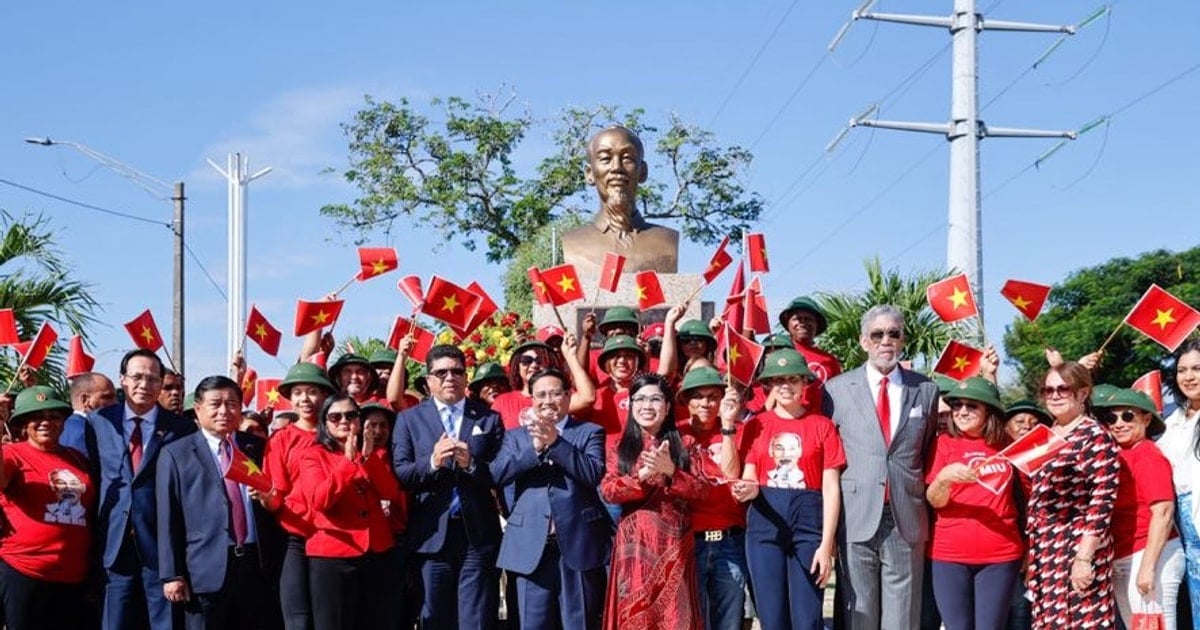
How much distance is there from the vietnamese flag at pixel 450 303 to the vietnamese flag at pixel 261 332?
132 cm

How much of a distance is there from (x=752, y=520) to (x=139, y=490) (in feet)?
10.5

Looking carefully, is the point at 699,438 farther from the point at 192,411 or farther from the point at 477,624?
the point at 192,411

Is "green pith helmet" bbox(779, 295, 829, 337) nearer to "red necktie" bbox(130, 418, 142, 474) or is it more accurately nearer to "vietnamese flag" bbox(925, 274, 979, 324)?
"vietnamese flag" bbox(925, 274, 979, 324)

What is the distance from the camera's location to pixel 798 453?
6.97 metres

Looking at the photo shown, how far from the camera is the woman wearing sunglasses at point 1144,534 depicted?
676 centimetres

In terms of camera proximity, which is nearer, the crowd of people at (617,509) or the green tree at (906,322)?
the crowd of people at (617,509)

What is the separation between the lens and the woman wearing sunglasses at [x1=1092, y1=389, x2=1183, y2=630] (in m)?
6.76

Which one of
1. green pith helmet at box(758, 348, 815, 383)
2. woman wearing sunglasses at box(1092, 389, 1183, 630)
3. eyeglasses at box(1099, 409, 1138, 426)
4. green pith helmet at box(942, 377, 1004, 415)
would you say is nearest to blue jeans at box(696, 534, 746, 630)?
green pith helmet at box(758, 348, 815, 383)

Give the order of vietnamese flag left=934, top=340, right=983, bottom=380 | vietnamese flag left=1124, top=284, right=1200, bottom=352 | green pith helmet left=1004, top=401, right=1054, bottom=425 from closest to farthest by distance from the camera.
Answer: green pith helmet left=1004, top=401, right=1054, bottom=425, vietnamese flag left=1124, top=284, right=1200, bottom=352, vietnamese flag left=934, top=340, right=983, bottom=380

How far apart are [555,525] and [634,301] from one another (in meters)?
3.92

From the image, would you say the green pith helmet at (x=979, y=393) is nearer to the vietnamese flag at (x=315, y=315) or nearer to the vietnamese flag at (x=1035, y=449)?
the vietnamese flag at (x=1035, y=449)

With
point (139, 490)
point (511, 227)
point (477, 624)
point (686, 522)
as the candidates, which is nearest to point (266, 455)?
point (139, 490)

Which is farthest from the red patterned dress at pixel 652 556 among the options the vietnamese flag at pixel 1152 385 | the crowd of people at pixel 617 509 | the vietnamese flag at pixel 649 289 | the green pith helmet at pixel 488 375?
the vietnamese flag at pixel 1152 385

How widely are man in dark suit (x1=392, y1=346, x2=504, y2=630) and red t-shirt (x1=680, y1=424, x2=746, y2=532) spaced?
111 centimetres
